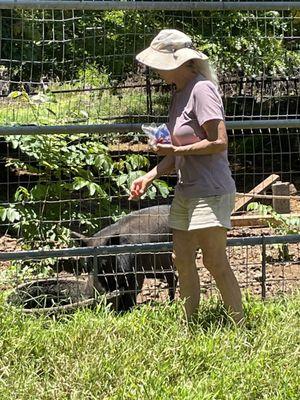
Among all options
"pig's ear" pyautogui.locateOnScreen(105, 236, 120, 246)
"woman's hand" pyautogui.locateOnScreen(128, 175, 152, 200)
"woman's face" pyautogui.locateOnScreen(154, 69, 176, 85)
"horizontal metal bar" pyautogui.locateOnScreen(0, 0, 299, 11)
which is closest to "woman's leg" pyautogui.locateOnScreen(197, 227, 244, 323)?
"woman's hand" pyautogui.locateOnScreen(128, 175, 152, 200)

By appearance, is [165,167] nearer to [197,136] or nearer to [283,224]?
[197,136]

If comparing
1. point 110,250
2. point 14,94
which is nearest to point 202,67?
point 14,94

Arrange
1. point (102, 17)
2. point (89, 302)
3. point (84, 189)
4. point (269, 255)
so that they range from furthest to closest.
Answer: point (269, 255) < point (84, 189) < point (102, 17) < point (89, 302)

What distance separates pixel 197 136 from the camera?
4535 mm

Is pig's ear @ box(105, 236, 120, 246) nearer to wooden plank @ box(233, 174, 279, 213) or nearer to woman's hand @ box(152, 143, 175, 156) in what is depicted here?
woman's hand @ box(152, 143, 175, 156)

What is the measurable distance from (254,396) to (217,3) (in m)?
2.78

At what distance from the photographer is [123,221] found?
20.5ft

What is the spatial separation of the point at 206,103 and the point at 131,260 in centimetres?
188

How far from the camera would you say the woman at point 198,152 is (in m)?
4.48

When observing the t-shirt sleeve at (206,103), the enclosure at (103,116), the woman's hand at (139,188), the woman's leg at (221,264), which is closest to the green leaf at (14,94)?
the enclosure at (103,116)

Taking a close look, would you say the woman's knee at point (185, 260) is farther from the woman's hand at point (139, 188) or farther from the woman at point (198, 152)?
the woman's hand at point (139, 188)

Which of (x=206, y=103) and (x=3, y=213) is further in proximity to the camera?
(x=3, y=213)

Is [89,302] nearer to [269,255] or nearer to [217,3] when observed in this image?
[217,3]

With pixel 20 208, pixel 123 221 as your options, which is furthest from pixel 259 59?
pixel 20 208
